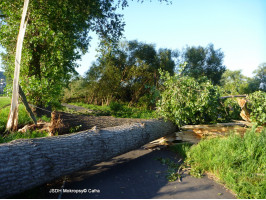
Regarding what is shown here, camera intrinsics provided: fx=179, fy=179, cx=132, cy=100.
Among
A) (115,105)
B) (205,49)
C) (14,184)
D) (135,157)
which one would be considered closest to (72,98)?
(115,105)

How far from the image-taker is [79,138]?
346 centimetres

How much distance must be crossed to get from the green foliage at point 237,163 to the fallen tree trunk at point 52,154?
5.50 feet

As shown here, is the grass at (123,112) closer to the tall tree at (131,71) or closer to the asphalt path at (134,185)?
the tall tree at (131,71)

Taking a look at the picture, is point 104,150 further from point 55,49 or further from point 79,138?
point 55,49

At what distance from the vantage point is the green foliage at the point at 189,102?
18.6ft

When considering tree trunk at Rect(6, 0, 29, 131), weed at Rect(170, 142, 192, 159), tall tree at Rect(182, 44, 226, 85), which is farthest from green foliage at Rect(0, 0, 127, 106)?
tall tree at Rect(182, 44, 226, 85)

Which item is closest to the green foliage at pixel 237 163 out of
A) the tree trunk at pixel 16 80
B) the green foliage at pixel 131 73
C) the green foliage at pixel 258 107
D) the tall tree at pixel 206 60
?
the green foliage at pixel 258 107

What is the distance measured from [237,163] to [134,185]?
2156mm

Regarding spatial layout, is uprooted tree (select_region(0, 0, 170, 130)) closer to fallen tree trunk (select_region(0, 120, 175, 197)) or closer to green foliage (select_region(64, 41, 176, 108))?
fallen tree trunk (select_region(0, 120, 175, 197))

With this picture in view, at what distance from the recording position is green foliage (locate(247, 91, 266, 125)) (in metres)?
5.28

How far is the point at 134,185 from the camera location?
330 cm

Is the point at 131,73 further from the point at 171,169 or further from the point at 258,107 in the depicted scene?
the point at 171,169

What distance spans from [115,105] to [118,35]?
18.8 feet

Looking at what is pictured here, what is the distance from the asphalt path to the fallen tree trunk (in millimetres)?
360
